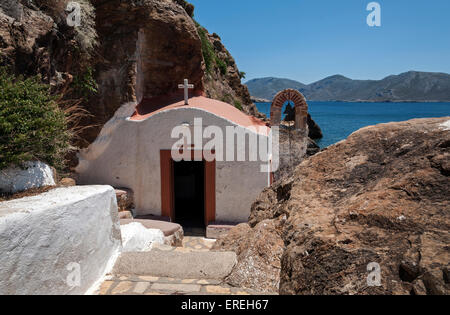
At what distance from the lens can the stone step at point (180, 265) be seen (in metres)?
2.86

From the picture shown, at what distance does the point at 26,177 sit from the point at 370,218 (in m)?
3.20

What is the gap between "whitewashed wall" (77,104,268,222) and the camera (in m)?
7.84

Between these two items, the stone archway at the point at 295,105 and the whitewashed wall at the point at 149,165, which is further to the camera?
the stone archway at the point at 295,105

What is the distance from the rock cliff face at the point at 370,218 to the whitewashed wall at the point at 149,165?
15.7 feet

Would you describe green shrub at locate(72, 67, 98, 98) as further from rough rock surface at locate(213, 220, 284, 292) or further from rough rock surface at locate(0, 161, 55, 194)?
rough rock surface at locate(213, 220, 284, 292)

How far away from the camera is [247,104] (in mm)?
20141

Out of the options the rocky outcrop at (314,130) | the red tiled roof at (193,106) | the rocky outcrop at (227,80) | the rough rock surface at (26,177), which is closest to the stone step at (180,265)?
the rough rock surface at (26,177)

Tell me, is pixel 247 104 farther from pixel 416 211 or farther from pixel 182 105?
pixel 416 211

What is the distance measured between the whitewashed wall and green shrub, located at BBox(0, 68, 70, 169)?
4.48 metres

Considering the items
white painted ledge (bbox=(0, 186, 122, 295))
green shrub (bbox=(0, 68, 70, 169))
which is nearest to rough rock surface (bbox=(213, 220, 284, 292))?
white painted ledge (bbox=(0, 186, 122, 295))

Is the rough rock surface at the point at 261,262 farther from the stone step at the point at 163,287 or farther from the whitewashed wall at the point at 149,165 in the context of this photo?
the whitewashed wall at the point at 149,165
